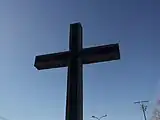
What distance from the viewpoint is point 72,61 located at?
4.10 metres

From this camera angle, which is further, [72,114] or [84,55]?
[84,55]

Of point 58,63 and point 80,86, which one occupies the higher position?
point 58,63

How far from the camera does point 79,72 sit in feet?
12.8

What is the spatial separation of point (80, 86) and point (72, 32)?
1042 millimetres

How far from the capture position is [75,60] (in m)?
4.11

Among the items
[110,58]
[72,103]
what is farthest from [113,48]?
[72,103]

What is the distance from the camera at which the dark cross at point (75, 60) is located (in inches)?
141

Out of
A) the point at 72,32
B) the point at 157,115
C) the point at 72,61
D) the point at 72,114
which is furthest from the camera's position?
the point at 157,115

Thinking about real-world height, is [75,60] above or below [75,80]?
above

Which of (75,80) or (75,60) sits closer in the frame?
(75,80)

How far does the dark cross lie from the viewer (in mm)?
3570

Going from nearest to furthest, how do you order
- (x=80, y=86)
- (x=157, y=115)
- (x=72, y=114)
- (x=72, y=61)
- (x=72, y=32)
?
(x=72, y=114), (x=80, y=86), (x=72, y=61), (x=72, y=32), (x=157, y=115)

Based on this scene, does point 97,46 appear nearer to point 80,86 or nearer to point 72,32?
point 72,32

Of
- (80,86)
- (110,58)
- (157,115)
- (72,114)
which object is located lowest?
(72,114)
